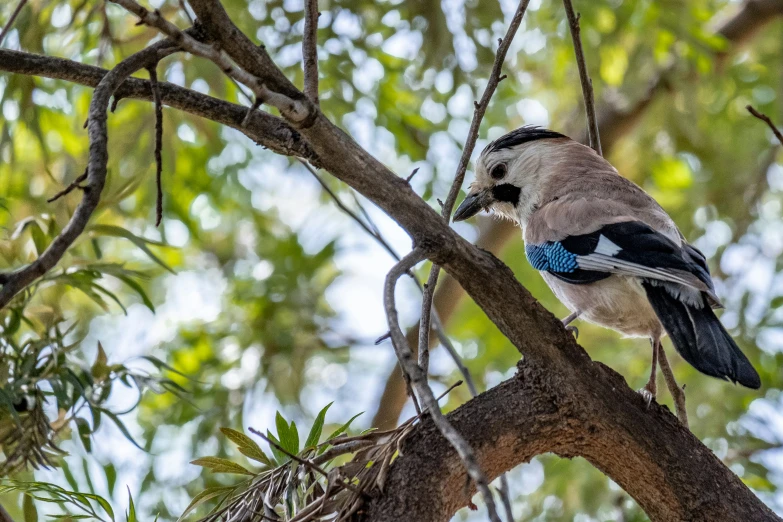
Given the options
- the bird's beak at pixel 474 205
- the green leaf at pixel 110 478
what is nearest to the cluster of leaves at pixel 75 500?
the green leaf at pixel 110 478

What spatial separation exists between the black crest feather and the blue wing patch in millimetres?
583

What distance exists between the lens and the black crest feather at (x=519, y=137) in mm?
3133

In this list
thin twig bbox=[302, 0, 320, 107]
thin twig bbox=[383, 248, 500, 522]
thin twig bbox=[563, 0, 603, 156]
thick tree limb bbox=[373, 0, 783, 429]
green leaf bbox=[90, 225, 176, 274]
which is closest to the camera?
thin twig bbox=[383, 248, 500, 522]

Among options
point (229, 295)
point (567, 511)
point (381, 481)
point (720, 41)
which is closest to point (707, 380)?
point (567, 511)

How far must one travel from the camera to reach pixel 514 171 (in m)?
3.06

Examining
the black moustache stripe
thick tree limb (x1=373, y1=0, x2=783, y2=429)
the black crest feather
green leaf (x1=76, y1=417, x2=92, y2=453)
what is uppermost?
thick tree limb (x1=373, y1=0, x2=783, y2=429)

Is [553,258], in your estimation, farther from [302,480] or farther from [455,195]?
[302,480]

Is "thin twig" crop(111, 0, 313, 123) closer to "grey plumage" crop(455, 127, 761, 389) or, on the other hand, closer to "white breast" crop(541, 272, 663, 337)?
"grey plumage" crop(455, 127, 761, 389)

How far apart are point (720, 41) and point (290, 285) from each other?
2448mm

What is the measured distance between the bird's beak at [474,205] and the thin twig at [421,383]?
1521 mm

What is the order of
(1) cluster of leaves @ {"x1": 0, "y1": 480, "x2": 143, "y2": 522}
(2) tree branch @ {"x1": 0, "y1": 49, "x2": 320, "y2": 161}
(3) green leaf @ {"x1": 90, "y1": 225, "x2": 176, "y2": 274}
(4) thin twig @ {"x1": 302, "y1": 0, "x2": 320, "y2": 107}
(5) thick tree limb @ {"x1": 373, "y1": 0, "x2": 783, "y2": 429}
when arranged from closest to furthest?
1. (2) tree branch @ {"x1": 0, "y1": 49, "x2": 320, "y2": 161}
2. (4) thin twig @ {"x1": 302, "y1": 0, "x2": 320, "y2": 107}
3. (1) cluster of leaves @ {"x1": 0, "y1": 480, "x2": 143, "y2": 522}
4. (3) green leaf @ {"x1": 90, "y1": 225, "x2": 176, "y2": 274}
5. (5) thick tree limb @ {"x1": 373, "y1": 0, "x2": 783, "y2": 429}

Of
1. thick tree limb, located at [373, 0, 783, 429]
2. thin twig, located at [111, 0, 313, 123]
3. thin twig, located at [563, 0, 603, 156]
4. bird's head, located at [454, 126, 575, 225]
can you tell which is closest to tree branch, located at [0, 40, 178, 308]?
thin twig, located at [111, 0, 313, 123]

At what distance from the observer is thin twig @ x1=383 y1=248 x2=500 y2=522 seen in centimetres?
114

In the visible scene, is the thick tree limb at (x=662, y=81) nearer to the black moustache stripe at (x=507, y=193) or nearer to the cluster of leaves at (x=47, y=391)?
the black moustache stripe at (x=507, y=193)
